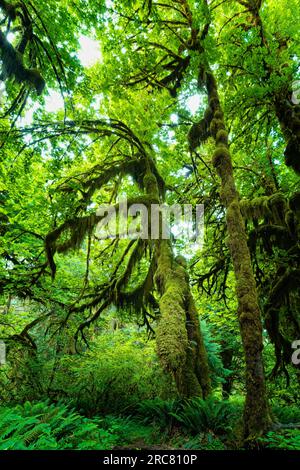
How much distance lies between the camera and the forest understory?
157 inches

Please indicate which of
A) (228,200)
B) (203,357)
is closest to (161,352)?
(203,357)

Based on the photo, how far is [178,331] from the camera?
429 cm

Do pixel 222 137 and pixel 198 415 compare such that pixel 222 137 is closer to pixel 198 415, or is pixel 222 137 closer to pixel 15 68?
pixel 15 68

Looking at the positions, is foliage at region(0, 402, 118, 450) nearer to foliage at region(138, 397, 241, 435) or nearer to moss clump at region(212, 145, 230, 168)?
foliage at region(138, 397, 241, 435)

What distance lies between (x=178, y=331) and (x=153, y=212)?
2987 millimetres

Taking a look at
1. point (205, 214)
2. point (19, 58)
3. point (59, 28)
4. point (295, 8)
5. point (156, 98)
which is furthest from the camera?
point (205, 214)

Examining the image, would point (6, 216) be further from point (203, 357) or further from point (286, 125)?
point (286, 125)

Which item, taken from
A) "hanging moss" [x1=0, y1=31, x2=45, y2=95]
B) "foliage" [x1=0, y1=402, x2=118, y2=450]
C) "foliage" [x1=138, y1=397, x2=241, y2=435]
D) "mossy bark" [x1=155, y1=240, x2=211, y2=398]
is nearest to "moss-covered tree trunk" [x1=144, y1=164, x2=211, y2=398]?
"mossy bark" [x1=155, y1=240, x2=211, y2=398]

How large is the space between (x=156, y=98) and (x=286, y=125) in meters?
3.38

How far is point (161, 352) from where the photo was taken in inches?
154

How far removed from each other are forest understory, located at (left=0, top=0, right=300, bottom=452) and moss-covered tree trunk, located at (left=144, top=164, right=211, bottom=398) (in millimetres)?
27

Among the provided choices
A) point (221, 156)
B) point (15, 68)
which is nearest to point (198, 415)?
point (221, 156)

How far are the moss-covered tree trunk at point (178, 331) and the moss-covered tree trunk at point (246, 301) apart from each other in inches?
38.3
